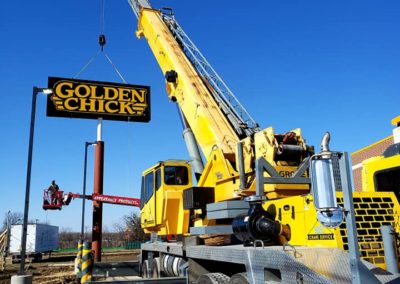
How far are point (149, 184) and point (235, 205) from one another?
5.98m

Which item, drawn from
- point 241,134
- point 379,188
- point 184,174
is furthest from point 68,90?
point 379,188

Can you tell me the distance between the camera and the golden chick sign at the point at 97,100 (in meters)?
24.1

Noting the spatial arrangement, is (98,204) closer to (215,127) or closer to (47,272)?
(47,272)

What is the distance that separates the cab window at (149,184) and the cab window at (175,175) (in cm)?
72

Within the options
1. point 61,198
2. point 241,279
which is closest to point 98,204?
point 61,198

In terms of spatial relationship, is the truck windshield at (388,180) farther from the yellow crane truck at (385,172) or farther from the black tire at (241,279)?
the black tire at (241,279)

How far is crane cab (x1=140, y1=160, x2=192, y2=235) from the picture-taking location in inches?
438

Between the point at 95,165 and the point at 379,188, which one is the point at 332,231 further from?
the point at 95,165

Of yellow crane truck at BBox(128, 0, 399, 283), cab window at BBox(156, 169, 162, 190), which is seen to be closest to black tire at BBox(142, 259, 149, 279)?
yellow crane truck at BBox(128, 0, 399, 283)

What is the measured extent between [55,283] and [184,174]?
965cm

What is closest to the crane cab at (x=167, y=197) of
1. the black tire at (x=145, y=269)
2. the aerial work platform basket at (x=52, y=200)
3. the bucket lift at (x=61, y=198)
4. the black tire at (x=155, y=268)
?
the black tire at (x=155, y=268)

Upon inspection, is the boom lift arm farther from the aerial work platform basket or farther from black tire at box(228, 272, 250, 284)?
the aerial work platform basket

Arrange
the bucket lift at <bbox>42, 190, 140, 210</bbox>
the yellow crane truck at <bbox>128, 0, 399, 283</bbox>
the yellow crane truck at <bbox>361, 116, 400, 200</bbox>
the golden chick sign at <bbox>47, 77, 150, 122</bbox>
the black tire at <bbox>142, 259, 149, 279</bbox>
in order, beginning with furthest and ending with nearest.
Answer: the golden chick sign at <bbox>47, 77, 150, 122</bbox>
the bucket lift at <bbox>42, 190, 140, 210</bbox>
the black tire at <bbox>142, 259, 149, 279</bbox>
the yellow crane truck at <bbox>361, 116, 400, 200</bbox>
the yellow crane truck at <bbox>128, 0, 399, 283</bbox>

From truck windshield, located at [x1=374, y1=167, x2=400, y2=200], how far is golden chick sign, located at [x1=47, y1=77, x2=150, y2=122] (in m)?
20.6
